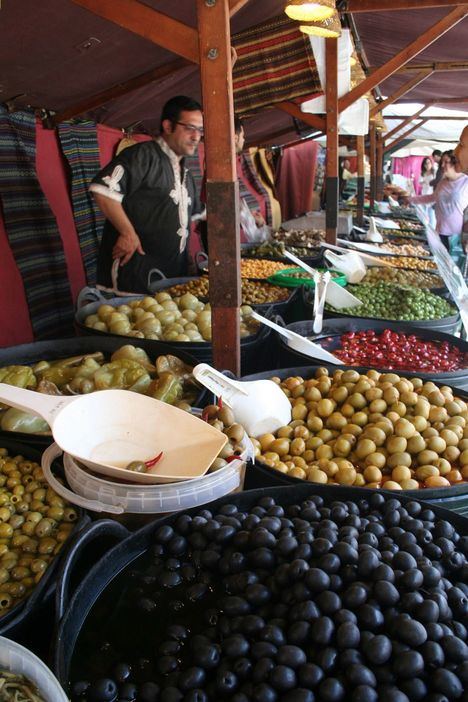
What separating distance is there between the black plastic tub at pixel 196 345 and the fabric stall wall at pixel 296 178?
10.2 meters

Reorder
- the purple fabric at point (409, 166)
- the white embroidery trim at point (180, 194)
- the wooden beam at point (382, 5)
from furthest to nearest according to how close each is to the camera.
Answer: the purple fabric at point (409, 166)
the wooden beam at point (382, 5)
the white embroidery trim at point (180, 194)

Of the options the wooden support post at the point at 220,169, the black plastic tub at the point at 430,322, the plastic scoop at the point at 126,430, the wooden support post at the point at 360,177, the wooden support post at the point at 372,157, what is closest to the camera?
the plastic scoop at the point at 126,430

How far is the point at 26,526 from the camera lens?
1.35 metres

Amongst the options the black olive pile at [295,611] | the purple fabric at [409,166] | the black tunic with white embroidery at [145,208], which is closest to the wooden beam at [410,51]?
the black tunic with white embroidery at [145,208]

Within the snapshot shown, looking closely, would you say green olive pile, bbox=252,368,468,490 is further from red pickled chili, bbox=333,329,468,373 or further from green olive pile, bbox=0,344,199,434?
red pickled chili, bbox=333,329,468,373

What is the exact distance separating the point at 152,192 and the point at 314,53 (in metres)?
1.84

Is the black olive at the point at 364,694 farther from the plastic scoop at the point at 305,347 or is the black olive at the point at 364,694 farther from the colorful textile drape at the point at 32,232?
the colorful textile drape at the point at 32,232

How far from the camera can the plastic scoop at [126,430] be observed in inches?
54.9

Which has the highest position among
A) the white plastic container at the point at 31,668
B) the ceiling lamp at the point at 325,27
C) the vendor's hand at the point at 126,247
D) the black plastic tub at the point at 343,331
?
the ceiling lamp at the point at 325,27

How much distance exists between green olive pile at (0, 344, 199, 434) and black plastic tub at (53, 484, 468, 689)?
532mm

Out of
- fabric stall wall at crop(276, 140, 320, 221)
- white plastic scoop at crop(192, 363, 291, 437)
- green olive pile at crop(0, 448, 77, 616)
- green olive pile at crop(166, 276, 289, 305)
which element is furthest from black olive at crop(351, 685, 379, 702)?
fabric stall wall at crop(276, 140, 320, 221)

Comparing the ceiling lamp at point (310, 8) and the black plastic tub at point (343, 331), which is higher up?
the ceiling lamp at point (310, 8)

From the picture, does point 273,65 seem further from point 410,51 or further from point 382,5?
point 410,51

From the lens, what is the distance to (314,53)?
14.0 feet
